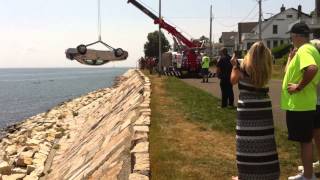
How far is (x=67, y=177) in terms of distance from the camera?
40.5 feet

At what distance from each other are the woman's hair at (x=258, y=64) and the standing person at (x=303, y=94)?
611 mm

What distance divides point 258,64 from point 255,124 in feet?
2.05

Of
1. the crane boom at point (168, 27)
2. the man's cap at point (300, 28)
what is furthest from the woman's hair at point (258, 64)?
the crane boom at point (168, 27)

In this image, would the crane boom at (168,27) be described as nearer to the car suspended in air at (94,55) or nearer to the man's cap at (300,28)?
the car suspended in air at (94,55)

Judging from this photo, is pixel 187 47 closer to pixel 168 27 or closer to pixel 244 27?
pixel 168 27

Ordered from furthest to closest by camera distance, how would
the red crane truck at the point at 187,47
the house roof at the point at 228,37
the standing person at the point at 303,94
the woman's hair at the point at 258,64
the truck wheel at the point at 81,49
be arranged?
1. the house roof at the point at 228,37
2. the red crane truck at the point at 187,47
3. the truck wheel at the point at 81,49
4. the standing person at the point at 303,94
5. the woman's hair at the point at 258,64

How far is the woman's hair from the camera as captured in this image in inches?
233

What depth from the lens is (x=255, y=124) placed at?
6020 millimetres

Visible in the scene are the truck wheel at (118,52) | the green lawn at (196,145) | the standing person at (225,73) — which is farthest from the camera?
the truck wheel at (118,52)

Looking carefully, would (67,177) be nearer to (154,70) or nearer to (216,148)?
(216,148)

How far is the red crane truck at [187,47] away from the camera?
38906 millimetres

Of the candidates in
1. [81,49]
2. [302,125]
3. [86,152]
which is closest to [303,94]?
[302,125]

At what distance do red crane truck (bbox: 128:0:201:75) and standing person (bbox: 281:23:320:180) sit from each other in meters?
32.0

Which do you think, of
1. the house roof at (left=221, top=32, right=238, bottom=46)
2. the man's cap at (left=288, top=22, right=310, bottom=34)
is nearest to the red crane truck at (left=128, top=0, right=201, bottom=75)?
the man's cap at (left=288, top=22, right=310, bottom=34)
